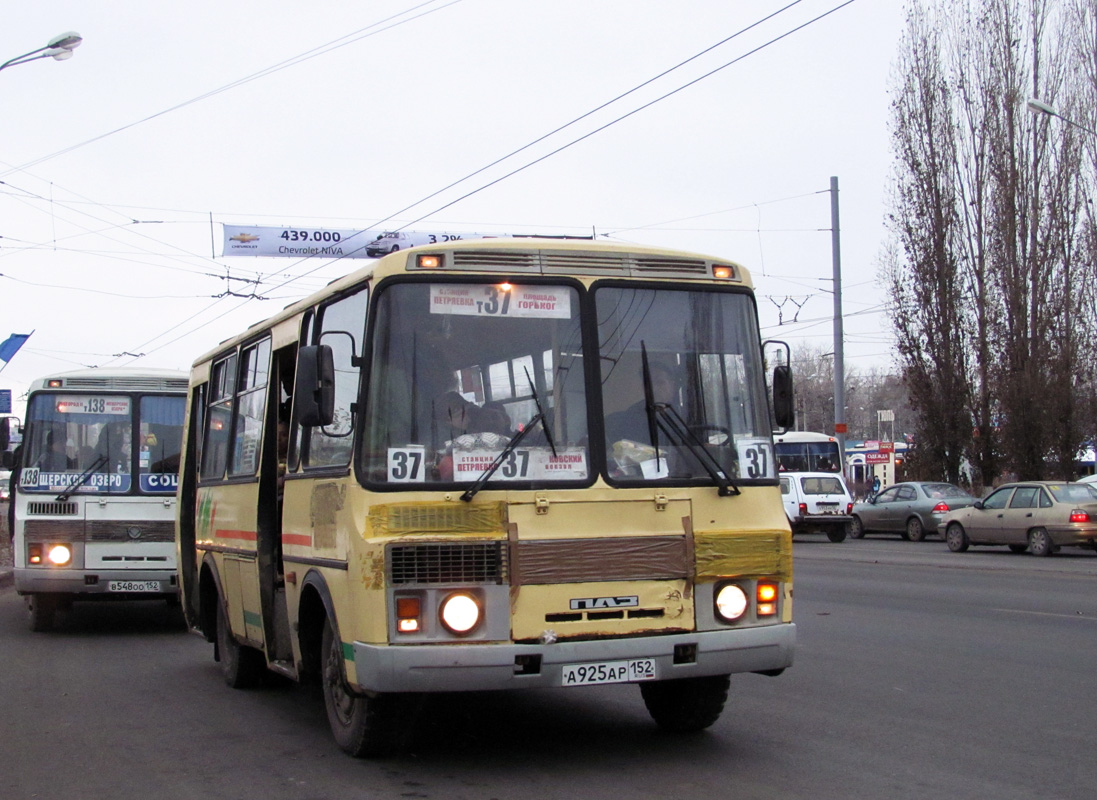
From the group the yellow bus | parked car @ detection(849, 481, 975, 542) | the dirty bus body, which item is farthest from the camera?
parked car @ detection(849, 481, 975, 542)

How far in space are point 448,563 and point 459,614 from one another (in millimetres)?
253

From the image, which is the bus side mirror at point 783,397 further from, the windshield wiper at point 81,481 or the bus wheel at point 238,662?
the windshield wiper at point 81,481

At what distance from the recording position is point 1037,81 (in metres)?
38.5

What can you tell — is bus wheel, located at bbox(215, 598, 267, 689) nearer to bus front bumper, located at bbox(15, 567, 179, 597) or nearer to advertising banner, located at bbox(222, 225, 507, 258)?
Result: bus front bumper, located at bbox(15, 567, 179, 597)

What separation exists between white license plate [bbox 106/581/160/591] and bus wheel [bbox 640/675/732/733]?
7.63 m

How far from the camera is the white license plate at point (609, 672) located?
648cm

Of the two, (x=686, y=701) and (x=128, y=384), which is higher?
(x=128, y=384)

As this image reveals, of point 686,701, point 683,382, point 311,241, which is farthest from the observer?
point 311,241

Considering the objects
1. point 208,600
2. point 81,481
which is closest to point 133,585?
point 81,481

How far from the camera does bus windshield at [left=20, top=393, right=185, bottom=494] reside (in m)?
14.0

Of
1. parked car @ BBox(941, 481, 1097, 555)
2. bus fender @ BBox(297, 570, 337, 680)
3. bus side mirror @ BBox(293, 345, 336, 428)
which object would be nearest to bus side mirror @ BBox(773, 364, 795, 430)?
bus side mirror @ BBox(293, 345, 336, 428)

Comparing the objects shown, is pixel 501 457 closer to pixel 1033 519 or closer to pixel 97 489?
pixel 97 489

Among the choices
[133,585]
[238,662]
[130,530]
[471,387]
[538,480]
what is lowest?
[238,662]

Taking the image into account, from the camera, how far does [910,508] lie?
107 feet
